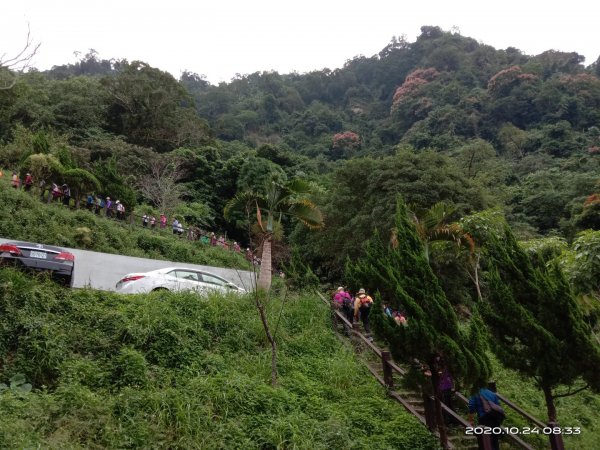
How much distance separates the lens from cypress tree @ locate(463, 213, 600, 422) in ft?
23.3

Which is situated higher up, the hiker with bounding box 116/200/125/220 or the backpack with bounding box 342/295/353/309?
the hiker with bounding box 116/200/125/220

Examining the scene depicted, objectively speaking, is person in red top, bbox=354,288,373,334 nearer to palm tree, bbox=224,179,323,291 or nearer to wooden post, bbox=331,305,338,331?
wooden post, bbox=331,305,338,331

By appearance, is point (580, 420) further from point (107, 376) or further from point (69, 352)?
point (69, 352)

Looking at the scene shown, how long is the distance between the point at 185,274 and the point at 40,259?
364 cm

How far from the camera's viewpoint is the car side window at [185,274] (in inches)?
476

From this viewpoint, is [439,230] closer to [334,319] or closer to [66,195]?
[334,319]

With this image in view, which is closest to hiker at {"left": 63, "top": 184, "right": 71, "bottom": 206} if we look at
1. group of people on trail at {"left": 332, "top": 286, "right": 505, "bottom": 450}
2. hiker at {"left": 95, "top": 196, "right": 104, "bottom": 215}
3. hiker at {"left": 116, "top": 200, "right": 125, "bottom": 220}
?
hiker at {"left": 95, "top": 196, "right": 104, "bottom": 215}

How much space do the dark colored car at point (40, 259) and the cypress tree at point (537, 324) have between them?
765 centimetres

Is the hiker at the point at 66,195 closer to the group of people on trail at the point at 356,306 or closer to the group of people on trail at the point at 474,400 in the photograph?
the group of people on trail at the point at 356,306

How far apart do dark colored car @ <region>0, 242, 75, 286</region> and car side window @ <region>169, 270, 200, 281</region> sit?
9.26ft

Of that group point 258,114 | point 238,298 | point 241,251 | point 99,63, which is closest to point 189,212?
point 241,251

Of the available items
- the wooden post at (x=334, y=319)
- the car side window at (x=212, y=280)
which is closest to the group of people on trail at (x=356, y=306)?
the wooden post at (x=334, y=319)

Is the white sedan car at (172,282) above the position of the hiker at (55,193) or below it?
below

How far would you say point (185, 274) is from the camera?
12312mm
